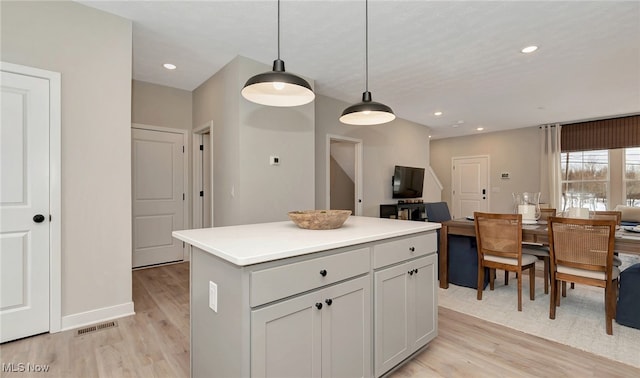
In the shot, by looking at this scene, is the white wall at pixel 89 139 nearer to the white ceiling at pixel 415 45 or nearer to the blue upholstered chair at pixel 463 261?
the white ceiling at pixel 415 45

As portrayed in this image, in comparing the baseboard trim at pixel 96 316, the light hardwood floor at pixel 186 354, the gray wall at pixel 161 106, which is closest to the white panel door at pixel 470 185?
the light hardwood floor at pixel 186 354

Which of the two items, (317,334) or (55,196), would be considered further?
(55,196)

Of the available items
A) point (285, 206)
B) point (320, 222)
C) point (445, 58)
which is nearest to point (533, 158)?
point (445, 58)

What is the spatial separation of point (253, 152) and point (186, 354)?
2.08 metres

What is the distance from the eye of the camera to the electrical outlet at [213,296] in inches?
53.9

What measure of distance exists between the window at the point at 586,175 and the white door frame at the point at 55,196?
8026mm

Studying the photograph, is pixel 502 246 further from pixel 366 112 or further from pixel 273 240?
pixel 273 240

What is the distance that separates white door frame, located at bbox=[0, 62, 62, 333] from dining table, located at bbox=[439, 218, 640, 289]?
147 inches

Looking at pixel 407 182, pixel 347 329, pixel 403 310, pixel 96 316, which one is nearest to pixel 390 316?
pixel 403 310

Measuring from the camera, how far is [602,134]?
6.12 m

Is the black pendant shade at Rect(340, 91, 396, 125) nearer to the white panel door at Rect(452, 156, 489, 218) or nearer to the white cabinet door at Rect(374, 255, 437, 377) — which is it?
the white cabinet door at Rect(374, 255, 437, 377)

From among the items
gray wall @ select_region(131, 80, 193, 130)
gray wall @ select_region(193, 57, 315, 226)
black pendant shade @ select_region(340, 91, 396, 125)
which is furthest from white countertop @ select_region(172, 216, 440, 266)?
gray wall @ select_region(131, 80, 193, 130)

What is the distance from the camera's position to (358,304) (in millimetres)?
1577

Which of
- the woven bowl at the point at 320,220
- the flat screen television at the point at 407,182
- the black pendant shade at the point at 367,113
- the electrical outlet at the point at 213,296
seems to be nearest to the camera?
the electrical outlet at the point at 213,296
